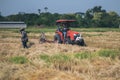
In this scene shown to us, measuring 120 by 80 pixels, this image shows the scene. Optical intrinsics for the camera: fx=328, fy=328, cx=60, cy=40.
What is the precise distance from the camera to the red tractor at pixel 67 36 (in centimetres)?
1917

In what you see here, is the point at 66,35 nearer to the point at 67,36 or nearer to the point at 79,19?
the point at 67,36

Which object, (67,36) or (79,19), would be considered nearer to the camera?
(67,36)

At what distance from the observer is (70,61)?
39.1 feet

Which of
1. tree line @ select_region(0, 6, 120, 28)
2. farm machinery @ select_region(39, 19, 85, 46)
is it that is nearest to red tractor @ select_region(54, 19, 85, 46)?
farm machinery @ select_region(39, 19, 85, 46)

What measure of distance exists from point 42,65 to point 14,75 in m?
1.82

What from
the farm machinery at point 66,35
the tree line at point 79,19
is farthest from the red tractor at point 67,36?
the tree line at point 79,19

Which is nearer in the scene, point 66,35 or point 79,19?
point 66,35

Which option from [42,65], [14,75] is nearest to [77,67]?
[42,65]

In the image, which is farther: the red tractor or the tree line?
the tree line

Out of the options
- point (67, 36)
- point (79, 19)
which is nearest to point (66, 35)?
point (67, 36)

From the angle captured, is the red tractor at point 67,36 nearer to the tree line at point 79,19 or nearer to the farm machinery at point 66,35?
the farm machinery at point 66,35

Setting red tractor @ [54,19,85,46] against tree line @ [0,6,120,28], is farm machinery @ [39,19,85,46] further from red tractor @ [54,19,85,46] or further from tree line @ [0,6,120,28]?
tree line @ [0,6,120,28]

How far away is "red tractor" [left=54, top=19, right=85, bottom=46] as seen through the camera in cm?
1917

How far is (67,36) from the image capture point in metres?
19.5
